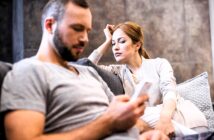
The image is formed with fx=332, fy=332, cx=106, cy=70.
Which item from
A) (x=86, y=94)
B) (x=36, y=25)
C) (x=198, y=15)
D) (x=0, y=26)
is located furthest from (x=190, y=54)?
(x=86, y=94)

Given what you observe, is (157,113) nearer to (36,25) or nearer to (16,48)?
(36,25)

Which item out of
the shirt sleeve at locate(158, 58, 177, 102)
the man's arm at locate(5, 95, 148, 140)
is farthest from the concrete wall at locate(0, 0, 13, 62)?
the man's arm at locate(5, 95, 148, 140)

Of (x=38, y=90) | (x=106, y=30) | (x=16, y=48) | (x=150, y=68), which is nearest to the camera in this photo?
(x=38, y=90)

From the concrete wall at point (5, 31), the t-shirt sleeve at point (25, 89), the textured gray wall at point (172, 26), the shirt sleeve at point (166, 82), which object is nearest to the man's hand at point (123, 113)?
the t-shirt sleeve at point (25, 89)

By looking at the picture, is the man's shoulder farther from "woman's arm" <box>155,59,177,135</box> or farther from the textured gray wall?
the textured gray wall

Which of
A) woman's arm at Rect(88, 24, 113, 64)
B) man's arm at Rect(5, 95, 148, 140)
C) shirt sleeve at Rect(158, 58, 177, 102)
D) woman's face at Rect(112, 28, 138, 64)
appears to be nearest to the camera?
man's arm at Rect(5, 95, 148, 140)

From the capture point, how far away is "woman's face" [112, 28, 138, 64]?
2.26 metres

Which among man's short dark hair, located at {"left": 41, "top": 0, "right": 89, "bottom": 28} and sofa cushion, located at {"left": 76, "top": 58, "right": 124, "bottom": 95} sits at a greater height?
man's short dark hair, located at {"left": 41, "top": 0, "right": 89, "bottom": 28}

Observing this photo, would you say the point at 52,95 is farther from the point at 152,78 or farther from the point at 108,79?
the point at 152,78

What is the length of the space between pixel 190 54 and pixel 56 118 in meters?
2.14

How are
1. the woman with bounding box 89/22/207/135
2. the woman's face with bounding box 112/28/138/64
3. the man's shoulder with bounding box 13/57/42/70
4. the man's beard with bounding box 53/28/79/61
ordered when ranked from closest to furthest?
the man's shoulder with bounding box 13/57/42/70, the man's beard with bounding box 53/28/79/61, the woman with bounding box 89/22/207/135, the woman's face with bounding box 112/28/138/64

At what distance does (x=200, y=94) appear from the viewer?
231 cm

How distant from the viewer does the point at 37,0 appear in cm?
255

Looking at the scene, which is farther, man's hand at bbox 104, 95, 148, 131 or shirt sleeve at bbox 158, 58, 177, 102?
shirt sleeve at bbox 158, 58, 177, 102
